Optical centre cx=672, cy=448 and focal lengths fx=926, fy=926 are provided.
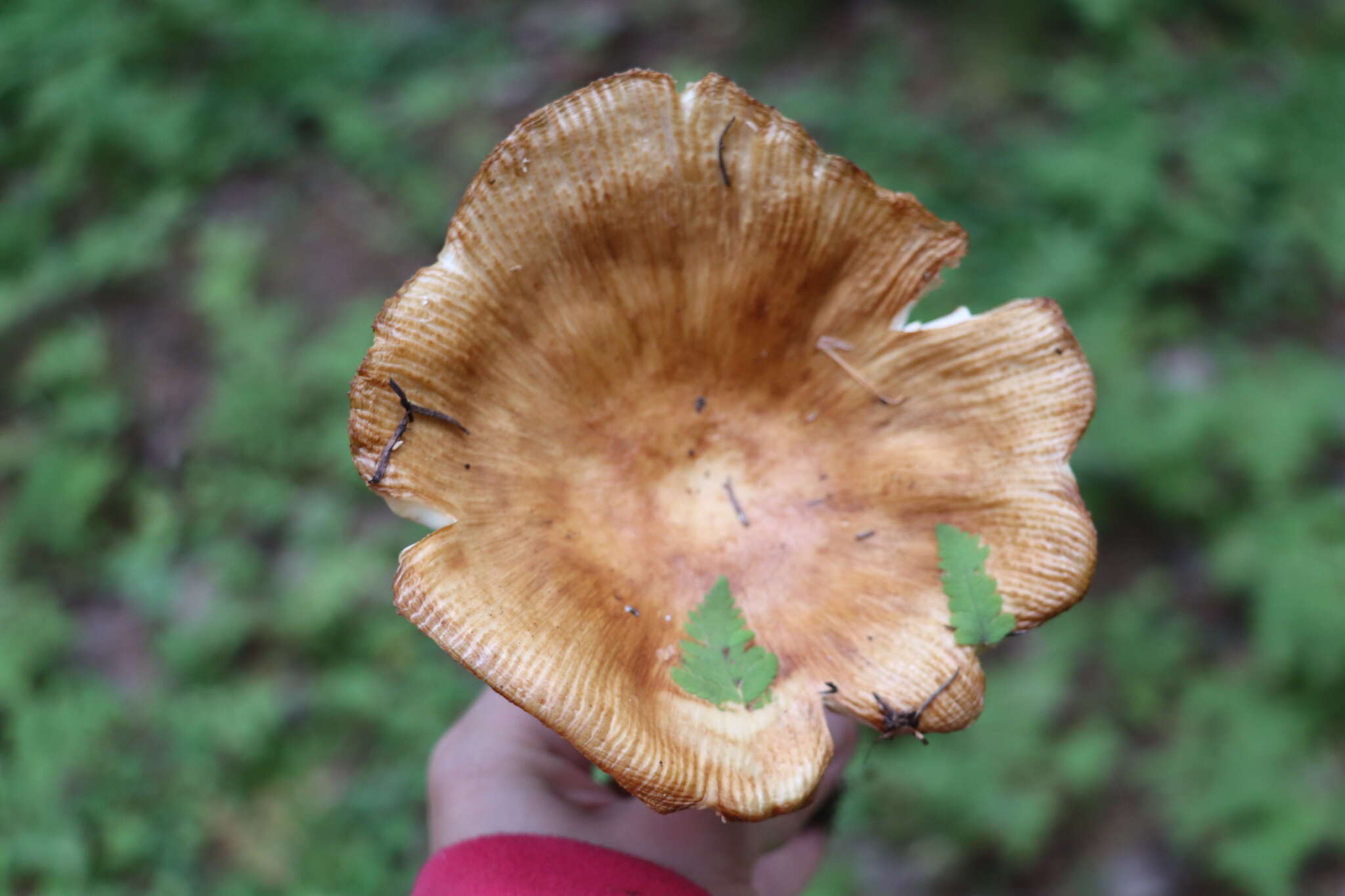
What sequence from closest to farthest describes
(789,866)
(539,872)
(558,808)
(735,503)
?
(539,872)
(735,503)
(558,808)
(789,866)

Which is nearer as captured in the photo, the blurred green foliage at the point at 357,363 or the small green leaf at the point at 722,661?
the small green leaf at the point at 722,661

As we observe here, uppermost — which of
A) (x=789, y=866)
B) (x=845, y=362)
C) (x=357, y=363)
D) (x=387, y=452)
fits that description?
(x=387, y=452)

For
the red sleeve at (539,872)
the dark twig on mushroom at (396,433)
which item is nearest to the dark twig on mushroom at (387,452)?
the dark twig on mushroom at (396,433)

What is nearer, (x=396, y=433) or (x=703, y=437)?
(x=396, y=433)

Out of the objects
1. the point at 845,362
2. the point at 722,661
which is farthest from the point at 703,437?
the point at 722,661

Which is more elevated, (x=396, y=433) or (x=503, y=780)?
(x=396, y=433)

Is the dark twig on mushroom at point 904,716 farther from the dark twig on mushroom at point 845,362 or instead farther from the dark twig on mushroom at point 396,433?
the dark twig on mushroom at point 396,433

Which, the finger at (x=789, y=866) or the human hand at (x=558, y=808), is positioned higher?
the human hand at (x=558, y=808)

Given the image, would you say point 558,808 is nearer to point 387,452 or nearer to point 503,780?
point 503,780

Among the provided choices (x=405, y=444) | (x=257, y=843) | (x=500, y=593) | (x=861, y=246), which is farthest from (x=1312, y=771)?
(x=257, y=843)
